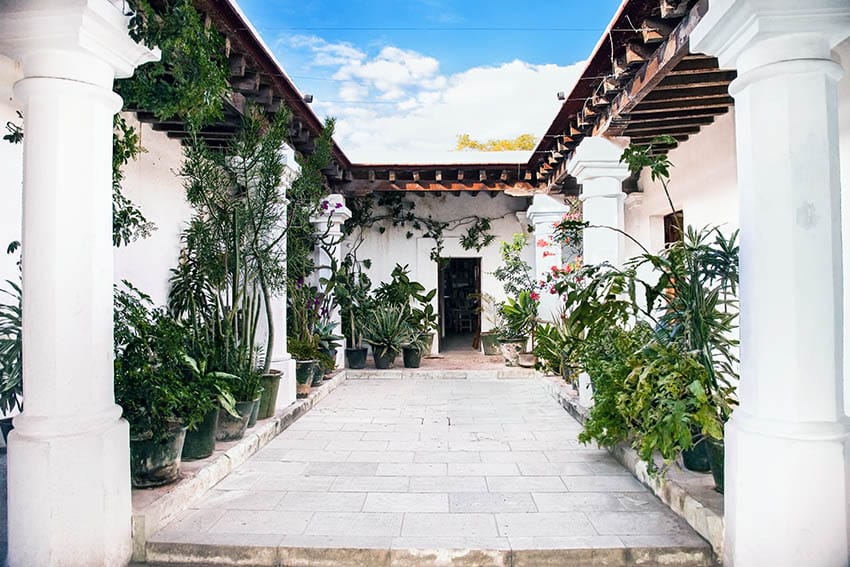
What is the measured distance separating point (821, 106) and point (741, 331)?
1000 mm

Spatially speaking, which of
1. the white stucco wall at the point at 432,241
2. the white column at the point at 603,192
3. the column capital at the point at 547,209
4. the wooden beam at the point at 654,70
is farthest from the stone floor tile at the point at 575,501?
the white stucco wall at the point at 432,241

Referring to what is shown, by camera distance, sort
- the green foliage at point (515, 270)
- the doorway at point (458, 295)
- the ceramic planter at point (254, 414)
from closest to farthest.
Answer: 1. the ceramic planter at point (254, 414)
2. the green foliage at point (515, 270)
3. the doorway at point (458, 295)

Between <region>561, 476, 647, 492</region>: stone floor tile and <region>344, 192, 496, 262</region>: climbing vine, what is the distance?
22.2 ft

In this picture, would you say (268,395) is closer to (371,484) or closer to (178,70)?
(371,484)

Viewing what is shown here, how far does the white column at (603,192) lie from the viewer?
16.0 feet

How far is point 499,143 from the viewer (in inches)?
998

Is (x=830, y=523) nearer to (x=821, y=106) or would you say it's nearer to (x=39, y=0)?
(x=821, y=106)

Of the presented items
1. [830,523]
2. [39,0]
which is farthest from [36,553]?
[830,523]

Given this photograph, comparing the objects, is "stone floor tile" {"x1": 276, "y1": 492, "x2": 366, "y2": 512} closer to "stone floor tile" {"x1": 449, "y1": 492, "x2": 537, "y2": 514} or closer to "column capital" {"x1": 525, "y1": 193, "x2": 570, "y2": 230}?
"stone floor tile" {"x1": 449, "y1": 492, "x2": 537, "y2": 514}

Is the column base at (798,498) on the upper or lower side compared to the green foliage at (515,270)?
lower

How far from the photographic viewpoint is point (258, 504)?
314 cm

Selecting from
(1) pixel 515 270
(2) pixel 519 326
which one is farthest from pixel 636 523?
(1) pixel 515 270

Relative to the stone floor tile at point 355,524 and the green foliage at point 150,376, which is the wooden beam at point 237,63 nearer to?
the green foliage at point 150,376

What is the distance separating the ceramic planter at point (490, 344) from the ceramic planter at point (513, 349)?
1239 millimetres
